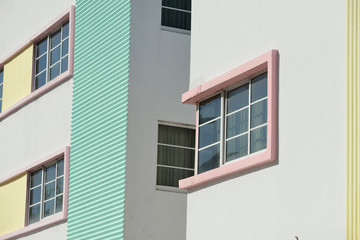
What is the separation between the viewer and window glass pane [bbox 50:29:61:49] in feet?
78.4

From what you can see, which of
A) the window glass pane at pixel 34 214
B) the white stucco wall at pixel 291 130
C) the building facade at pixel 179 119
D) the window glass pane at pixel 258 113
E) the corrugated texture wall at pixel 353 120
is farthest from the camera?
the window glass pane at pixel 34 214

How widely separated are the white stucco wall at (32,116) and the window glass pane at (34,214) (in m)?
0.41

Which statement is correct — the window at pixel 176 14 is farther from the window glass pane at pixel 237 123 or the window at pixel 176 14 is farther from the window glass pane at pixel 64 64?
the window glass pane at pixel 237 123

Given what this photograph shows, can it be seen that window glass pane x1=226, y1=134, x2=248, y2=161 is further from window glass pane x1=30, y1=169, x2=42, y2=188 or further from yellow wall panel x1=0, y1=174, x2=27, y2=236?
yellow wall panel x1=0, y1=174, x2=27, y2=236

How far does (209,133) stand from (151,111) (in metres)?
3.68

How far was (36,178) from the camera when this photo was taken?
77.9 feet

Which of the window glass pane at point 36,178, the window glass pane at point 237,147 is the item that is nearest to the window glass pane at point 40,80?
the window glass pane at point 36,178

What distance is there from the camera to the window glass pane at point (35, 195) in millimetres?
23422

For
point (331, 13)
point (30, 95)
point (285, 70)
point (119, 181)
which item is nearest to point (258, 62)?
point (285, 70)

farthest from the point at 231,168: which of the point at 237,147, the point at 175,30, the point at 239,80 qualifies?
the point at 175,30

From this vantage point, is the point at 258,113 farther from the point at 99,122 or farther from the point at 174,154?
the point at 99,122

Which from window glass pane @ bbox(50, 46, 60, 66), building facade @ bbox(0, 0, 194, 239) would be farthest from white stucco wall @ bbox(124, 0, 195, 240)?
window glass pane @ bbox(50, 46, 60, 66)

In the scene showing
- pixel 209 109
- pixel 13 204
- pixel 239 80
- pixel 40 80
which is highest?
pixel 40 80

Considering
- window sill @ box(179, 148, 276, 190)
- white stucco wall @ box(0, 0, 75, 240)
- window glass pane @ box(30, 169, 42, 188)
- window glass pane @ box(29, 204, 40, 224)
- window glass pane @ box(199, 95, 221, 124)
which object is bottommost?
window glass pane @ box(29, 204, 40, 224)
